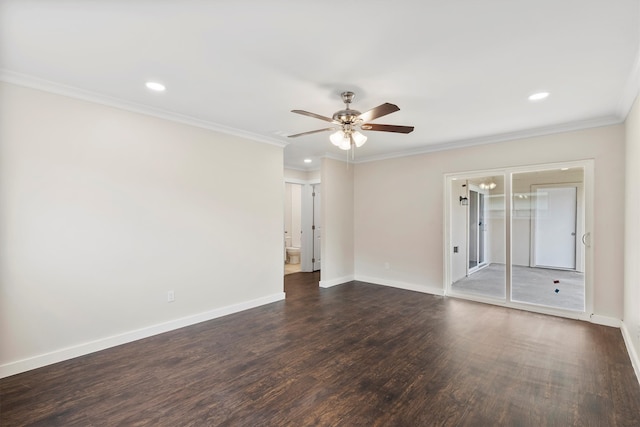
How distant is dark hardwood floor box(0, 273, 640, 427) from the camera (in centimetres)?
204

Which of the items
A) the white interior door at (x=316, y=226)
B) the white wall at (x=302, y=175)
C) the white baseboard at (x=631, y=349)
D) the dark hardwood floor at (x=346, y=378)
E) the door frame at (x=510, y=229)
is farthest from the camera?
the white interior door at (x=316, y=226)

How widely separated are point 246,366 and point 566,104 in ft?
14.2

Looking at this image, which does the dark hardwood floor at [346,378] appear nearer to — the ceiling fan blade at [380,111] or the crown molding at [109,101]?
the ceiling fan blade at [380,111]

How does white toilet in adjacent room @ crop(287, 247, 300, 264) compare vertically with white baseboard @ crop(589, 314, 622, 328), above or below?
above

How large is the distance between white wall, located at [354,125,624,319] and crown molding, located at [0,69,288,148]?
9.34 ft

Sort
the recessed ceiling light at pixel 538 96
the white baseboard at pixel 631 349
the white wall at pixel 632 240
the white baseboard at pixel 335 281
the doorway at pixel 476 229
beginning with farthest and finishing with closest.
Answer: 1. the white baseboard at pixel 335 281
2. the doorway at pixel 476 229
3. the recessed ceiling light at pixel 538 96
4. the white wall at pixel 632 240
5. the white baseboard at pixel 631 349

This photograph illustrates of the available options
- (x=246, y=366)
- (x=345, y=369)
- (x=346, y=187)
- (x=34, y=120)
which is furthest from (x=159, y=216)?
(x=346, y=187)

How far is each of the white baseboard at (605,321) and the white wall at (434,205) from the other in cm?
5

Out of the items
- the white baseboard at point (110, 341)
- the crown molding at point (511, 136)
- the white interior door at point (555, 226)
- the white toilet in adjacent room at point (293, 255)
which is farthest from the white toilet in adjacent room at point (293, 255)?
the white interior door at point (555, 226)

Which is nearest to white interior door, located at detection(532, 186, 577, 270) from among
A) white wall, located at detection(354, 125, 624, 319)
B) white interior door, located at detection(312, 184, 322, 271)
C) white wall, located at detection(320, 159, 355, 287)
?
white wall, located at detection(354, 125, 624, 319)

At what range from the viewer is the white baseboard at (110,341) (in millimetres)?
2587

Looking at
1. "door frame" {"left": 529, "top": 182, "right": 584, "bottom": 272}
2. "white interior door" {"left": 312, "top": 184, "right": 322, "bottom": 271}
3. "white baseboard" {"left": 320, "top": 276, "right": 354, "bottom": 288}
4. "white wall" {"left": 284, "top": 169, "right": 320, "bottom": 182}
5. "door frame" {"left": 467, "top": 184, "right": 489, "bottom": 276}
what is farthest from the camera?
"white interior door" {"left": 312, "top": 184, "right": 322, "bottom": 271}

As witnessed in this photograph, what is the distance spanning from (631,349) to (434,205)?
9.64 feet

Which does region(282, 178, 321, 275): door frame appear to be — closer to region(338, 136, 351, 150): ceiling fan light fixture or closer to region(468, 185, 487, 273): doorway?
region(468, 185, 487, 273): doorway
